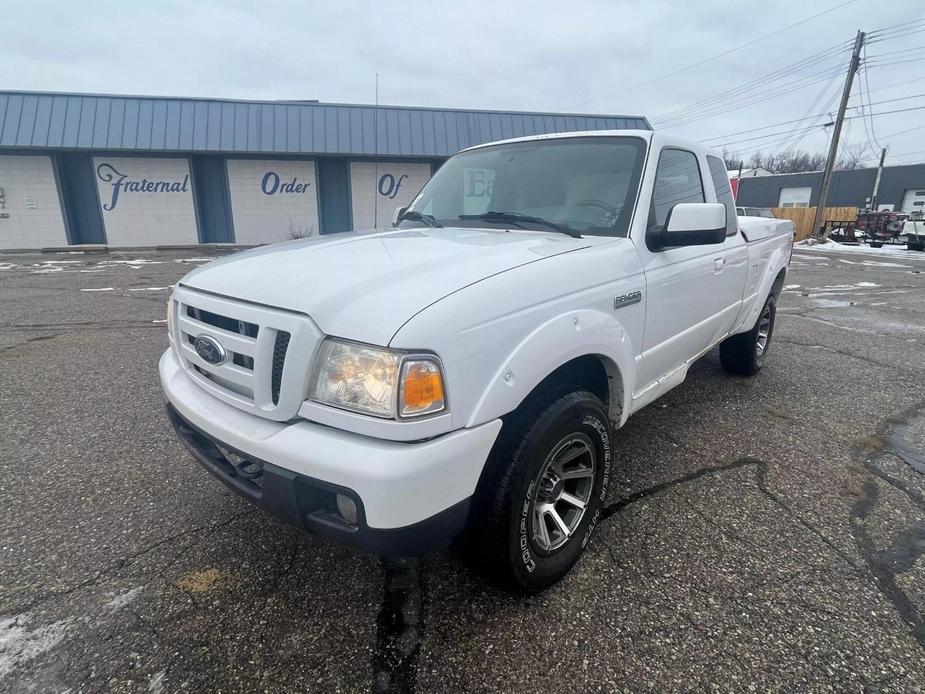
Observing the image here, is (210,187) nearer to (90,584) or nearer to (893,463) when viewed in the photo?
(90,584)

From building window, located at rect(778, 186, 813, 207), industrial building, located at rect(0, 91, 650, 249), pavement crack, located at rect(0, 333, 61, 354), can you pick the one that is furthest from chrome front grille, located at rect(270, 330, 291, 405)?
building window, located at rect(778, 186, 813, 207)

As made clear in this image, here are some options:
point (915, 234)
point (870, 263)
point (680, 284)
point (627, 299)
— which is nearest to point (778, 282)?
point (680, 284)

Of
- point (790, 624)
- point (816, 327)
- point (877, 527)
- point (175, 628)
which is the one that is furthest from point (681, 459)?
point (816, 327)

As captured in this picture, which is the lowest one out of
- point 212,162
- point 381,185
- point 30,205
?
point 30,205

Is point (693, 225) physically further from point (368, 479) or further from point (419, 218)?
point (368, 479)

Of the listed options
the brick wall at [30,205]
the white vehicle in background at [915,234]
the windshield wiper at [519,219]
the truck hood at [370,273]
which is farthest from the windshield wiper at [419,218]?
the white vehicle in background at [915,234]

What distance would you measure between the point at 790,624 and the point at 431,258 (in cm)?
195

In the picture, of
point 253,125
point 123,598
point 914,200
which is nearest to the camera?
point 123,598

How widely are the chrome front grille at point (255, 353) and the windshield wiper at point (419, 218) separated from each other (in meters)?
1.45

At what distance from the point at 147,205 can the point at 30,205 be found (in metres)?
3.45

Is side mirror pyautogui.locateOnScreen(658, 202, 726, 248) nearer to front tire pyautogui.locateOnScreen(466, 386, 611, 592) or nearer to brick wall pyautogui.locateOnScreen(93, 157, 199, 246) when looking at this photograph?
front tire pyautogui.locateOnScreen(466, 386, 611, 592)

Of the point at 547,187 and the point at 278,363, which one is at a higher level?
the point at 547,187

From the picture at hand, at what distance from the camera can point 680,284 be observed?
2.82m

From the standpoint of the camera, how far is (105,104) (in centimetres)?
1587
